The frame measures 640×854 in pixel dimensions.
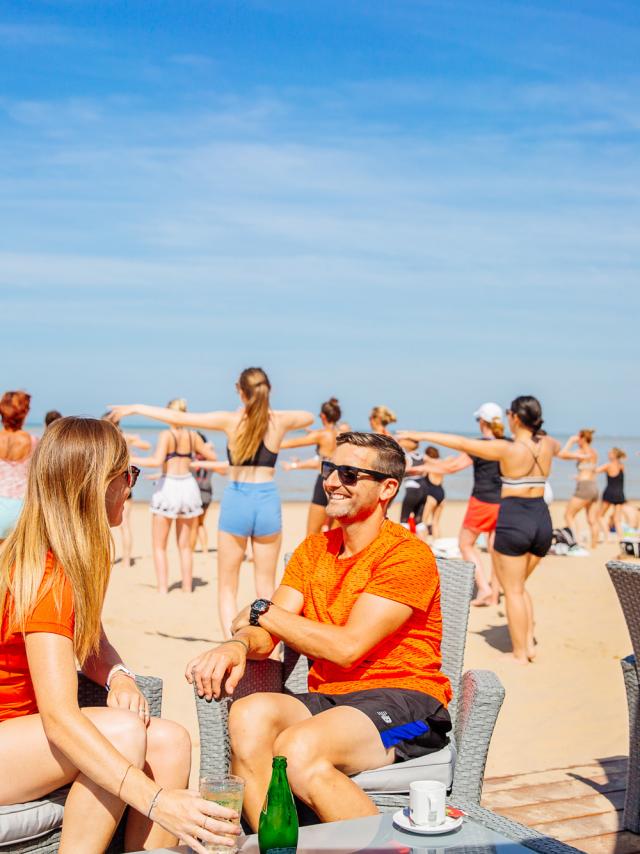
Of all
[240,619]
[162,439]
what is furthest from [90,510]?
[162,439]

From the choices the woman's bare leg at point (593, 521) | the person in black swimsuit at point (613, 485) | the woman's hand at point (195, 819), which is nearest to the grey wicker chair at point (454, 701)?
the woman's hand at point (195, 819)

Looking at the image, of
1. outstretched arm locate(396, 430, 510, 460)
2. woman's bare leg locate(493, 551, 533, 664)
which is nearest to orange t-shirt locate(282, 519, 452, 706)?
outstretched arm locate(396, 430, 510, 460)

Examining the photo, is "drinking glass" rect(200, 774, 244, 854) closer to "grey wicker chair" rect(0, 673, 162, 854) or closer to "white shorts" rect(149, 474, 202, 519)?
"grey wicker chair" rect(0, 673, 162, 854)

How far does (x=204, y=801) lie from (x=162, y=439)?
23.4 ft

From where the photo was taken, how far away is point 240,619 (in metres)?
3.44

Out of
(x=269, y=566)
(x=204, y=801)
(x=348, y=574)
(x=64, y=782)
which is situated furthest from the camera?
(x=269, y=566)

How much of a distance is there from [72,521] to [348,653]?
103 cm

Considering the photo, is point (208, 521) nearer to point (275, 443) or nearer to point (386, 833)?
point (275, 443)

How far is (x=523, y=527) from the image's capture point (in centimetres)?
676

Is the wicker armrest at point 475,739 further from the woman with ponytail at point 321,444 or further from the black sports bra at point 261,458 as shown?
the woman with ponytail at point 321,444

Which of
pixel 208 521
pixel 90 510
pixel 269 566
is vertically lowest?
pixel 208 521

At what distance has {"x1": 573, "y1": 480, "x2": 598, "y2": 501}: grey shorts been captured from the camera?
48.4 feet

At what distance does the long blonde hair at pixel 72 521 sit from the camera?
8.46ft

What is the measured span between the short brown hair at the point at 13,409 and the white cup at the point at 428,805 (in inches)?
230
